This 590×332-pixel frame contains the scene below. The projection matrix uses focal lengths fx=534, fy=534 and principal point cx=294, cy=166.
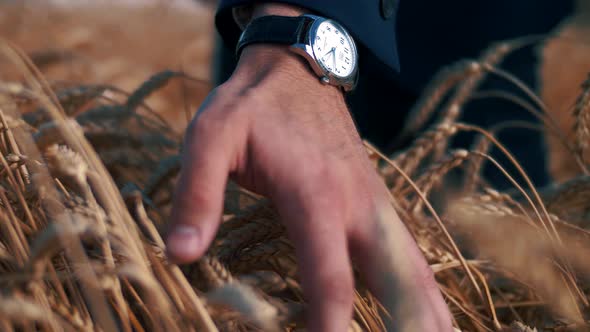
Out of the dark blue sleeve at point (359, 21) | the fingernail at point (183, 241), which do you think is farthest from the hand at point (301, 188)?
the dark blue sleeve at point (359, 21)

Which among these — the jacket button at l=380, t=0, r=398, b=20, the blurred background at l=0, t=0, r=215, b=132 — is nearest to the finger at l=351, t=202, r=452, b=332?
the jacket button at l=380, t=0, r=398, b=20

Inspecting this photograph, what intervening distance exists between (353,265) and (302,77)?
19cm

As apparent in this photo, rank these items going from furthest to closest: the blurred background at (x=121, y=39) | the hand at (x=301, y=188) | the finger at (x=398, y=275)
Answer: the blurred background at (x=121, y=39)
the hand at (x=301, y=188)
the finger at (x=398, y=275)

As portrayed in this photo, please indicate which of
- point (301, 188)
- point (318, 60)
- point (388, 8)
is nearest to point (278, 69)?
point (318, 60)

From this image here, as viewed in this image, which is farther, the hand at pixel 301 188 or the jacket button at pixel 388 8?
the jacket button at pixel 388 8

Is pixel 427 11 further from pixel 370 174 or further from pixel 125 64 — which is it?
pixel 125 64

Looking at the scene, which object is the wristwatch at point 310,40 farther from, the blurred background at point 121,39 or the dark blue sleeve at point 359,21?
the blurred background at point 121,39

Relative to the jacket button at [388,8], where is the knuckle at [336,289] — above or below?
below

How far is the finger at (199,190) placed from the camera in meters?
0.35

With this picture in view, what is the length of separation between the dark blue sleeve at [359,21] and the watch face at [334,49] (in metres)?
0.02

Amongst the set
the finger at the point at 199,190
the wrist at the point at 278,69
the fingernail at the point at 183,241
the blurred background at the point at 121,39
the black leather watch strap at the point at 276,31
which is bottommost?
the blurred background at the point at 121,39

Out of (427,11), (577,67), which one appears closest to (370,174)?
(427,11)

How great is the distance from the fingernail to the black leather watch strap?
255mm

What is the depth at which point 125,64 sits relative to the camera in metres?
1.95
